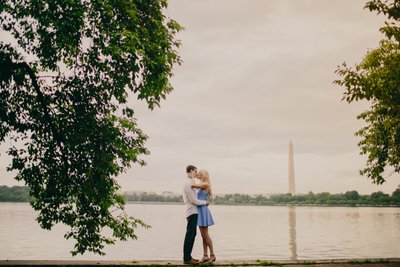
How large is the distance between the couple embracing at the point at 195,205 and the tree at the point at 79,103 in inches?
108

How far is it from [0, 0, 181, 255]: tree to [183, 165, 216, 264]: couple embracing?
273 cm

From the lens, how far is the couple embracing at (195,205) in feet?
39.4

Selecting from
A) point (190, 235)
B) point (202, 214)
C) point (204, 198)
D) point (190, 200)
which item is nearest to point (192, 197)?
point (190, 200)

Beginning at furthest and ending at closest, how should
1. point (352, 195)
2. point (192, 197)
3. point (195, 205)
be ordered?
point (352, 195) → point (195, 205) → point (192, 197)

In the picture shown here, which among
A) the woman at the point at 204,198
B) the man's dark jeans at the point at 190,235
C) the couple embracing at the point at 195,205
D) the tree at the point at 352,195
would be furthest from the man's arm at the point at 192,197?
the tree at the point at 352,195

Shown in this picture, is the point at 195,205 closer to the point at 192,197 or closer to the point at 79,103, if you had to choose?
the point at 192,197

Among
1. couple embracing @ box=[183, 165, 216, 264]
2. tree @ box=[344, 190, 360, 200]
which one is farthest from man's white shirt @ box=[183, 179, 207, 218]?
tree @ box=[344, 190, 360, 200]

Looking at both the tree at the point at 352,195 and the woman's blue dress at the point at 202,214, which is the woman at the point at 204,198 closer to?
the woman's blue dress at the point at 202,214

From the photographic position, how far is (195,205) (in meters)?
12.2

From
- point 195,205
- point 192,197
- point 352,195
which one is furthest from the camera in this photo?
point 352,195

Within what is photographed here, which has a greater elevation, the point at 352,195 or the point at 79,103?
the point at 79,103

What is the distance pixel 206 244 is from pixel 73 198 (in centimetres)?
494

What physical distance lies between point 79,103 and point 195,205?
4.97 m

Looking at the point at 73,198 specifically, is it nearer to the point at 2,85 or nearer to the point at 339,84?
the point at 2,85
